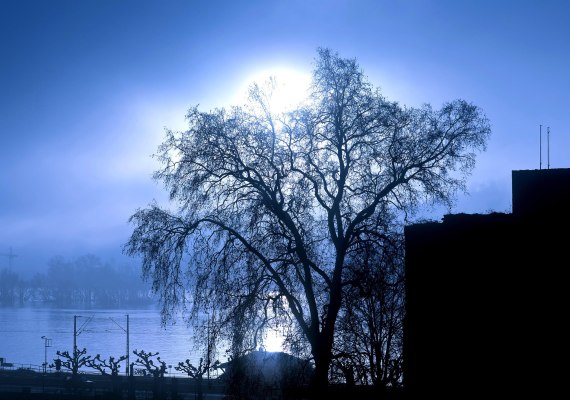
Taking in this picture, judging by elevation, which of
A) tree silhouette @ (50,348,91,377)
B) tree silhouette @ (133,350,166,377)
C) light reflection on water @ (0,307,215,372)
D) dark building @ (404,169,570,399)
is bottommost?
light reflection on water @ (0,307,215,372)

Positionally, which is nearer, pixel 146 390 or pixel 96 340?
pixel 146 390

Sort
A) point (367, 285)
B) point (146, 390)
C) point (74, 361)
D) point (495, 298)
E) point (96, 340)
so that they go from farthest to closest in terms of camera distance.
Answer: point (96, 340) < point (74, 361) < point (146, 390) < point (367, 285) < point (495, 298)

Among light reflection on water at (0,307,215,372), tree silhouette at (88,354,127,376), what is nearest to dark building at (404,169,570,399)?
tree silhouette at (88,354,127,376)

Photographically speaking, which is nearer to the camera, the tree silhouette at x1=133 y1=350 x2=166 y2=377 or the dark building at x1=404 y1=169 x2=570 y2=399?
the dark building at x1=404 y1=169 x2=570 y2=399

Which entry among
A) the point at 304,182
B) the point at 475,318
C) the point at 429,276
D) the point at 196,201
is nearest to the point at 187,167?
the point at 196,201

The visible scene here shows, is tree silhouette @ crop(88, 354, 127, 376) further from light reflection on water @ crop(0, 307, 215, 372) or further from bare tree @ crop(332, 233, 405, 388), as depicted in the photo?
bare tree @ crop(332, 233, 405, 388)

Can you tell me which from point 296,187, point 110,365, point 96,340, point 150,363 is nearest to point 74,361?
point 110,365

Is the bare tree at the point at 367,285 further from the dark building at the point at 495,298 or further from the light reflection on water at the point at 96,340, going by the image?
the light reflection on water at the point at 96,340

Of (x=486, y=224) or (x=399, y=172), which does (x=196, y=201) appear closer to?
(x=399, y=172)

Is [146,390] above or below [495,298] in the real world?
below

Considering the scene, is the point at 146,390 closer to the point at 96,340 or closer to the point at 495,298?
the point at 495,298

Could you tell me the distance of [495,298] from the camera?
1780cm

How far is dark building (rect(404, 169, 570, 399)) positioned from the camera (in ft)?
55.5

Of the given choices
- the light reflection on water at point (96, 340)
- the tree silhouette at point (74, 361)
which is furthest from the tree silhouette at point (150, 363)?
the light reflection on water at point (96, 340)
